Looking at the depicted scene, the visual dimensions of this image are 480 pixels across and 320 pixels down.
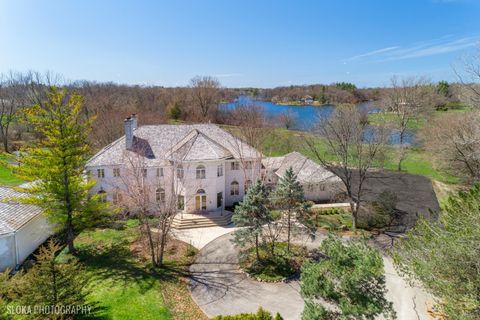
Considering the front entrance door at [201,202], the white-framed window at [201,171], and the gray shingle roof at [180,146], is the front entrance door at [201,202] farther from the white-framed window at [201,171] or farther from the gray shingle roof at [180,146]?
the gray shingle roof at [180,146]

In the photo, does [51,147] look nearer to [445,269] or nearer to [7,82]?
[445,269]

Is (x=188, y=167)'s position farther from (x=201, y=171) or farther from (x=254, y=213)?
(x=254, y=213)

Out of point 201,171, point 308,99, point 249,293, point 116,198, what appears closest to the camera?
point 249,293

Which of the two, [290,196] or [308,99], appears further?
[308,99]

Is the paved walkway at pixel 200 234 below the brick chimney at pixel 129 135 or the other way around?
below

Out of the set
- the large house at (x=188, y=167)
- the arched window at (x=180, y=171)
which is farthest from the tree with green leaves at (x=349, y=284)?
the arched window at (x=180, y=171)

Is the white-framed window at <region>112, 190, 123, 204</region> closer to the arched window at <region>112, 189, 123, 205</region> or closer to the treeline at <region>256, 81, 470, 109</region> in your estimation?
the arched window at <region>112, 189, 123, 205</region>

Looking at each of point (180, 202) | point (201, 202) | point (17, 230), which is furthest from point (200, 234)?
point (17, 230)
